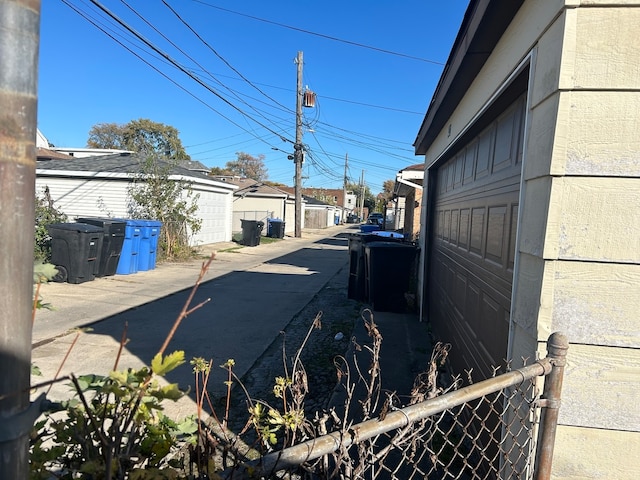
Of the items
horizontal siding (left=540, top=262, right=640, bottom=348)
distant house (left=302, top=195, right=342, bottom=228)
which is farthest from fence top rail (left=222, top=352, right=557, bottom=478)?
distant house (left=302, top=195, right=342, bottom=228)

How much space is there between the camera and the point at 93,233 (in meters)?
10.0

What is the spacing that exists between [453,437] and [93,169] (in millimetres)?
17015

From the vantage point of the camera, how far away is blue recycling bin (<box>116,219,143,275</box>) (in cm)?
1167

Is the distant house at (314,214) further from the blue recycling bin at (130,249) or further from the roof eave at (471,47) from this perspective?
the roof eave at (471,47)

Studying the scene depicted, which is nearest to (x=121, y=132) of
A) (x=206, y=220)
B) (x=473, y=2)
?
(x=206, y=220)

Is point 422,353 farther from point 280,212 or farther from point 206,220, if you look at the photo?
point 280,212

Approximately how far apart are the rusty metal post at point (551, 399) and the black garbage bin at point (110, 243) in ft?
34.6

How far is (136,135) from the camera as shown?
5950cm

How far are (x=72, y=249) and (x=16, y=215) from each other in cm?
1018

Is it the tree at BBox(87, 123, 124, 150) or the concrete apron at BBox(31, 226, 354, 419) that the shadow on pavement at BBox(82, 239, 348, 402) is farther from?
the tree at BBox(87, 123, 124, 150)

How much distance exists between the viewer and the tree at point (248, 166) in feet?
Result: 265

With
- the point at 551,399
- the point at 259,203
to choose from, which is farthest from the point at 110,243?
the point at 259,203

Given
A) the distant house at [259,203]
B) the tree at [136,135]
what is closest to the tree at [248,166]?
the tree at [136,135]

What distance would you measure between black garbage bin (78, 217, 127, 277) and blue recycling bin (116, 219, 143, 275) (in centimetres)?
26
